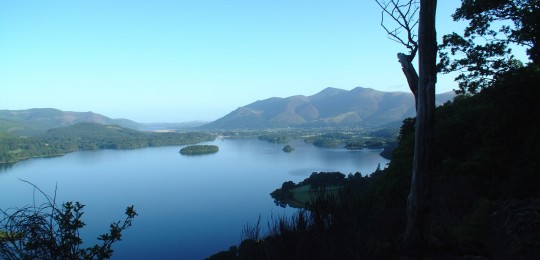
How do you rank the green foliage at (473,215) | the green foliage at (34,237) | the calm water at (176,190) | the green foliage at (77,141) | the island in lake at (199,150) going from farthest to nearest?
the green foliage at (77,141) → the island in lake at (199,150) → the calm water at (176,190) → the green foliage at (473,215) → the green foliage at (34,237)

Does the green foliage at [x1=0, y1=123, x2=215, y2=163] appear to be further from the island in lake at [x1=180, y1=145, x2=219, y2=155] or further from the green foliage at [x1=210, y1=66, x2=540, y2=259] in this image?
the green foliage at [x1=210, y1=66, x2=540, y2=259]

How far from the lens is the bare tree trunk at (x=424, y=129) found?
4.10 meters

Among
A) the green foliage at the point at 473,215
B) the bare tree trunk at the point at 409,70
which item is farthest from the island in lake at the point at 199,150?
the bare tree trunk at the point at 409,70

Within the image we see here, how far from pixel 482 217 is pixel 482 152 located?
15.2 ft

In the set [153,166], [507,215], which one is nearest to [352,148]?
[153,166]

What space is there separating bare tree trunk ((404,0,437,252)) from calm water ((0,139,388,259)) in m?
8.92

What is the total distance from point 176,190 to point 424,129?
154 feet

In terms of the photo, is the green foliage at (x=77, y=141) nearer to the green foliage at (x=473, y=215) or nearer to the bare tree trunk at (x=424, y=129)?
the green foliage at (x=473, y=215)

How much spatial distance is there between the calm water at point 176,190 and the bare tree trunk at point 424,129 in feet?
29.3

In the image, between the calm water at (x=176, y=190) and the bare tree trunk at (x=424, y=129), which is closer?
the bare tree trunk at (x=424, y=129)

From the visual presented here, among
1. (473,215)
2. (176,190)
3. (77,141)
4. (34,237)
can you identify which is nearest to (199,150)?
(176,190)

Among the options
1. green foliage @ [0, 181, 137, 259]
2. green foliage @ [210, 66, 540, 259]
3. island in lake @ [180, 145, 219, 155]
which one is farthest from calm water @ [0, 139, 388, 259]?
green foliage @ [0, 181, 137, 259]

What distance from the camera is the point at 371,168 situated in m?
58.2

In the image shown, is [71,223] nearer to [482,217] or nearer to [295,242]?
[295,242]
